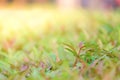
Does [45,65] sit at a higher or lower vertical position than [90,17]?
lower

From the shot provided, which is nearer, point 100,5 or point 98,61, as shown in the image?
point 98,61

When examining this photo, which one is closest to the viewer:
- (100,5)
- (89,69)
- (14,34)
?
(89,69)

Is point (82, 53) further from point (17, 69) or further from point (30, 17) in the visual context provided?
point (30, 17)

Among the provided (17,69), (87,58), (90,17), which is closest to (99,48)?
(87,58)

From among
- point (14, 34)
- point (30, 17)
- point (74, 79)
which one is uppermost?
point (30, 17)

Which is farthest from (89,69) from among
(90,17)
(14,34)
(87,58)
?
(90,17)

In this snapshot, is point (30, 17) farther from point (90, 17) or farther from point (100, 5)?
point (100, 5)

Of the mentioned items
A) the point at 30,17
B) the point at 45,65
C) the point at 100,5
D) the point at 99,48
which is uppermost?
the point at 100,5

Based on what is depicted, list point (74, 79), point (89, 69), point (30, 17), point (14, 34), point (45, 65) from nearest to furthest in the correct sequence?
1. point (74, 79)
2. point (89, 69)
3. point (45, 65)
4. point (14, 34)
5. point (30, 17)

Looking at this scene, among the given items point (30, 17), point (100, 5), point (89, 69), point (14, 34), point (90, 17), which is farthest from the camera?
point (100, 5)

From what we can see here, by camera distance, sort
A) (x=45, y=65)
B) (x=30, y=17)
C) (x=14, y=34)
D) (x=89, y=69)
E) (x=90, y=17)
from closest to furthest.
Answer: (x=89, y=69), (x=45, y=65), (x=14, y=34), (x=90, y=17), (x=30, y=17)
